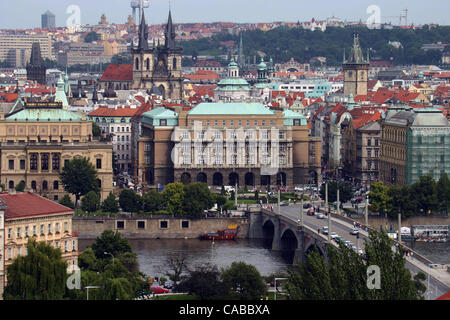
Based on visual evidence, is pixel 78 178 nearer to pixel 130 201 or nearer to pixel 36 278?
pixel 130 201

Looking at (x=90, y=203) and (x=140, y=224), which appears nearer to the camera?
(x=140, y=224)

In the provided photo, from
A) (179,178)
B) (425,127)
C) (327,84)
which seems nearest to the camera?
(425,127)

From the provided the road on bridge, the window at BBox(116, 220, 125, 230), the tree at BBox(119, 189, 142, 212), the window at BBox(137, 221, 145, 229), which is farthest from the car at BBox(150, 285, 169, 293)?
the tree at BBox(119, 189, 142, 212)

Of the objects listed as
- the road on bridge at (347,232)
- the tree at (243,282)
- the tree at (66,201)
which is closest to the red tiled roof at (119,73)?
the tree at (66,201)

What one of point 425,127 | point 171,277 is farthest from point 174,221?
point 171,277

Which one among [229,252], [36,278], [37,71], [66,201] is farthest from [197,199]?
[37,71]
